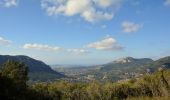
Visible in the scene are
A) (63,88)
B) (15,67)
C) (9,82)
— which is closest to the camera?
(9,82)

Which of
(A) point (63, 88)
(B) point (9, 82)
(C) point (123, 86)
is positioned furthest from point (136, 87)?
(B) point (9, 82)

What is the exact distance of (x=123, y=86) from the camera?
490 feet

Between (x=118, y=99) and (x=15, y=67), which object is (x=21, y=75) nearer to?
(x=15, y=67)

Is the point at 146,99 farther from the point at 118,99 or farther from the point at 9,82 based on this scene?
the point at 9,82

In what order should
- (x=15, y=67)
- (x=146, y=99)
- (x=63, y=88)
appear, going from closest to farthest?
(x=15, y=67) → (x=146, y=99) → (x=63, y=88)

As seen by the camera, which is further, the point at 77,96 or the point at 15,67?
the point at 77,96

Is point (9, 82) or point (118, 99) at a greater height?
point (9, 82)

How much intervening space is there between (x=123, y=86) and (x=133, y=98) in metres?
15.2

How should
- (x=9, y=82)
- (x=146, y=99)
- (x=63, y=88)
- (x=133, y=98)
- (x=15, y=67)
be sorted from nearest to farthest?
(x=9, y=82) < (x=15, y=67) < (x=146, y=99) < (x=133, y=98) < (x=63, y=88)

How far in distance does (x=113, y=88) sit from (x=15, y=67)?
56.5 metres

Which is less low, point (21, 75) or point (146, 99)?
point (21, 75)

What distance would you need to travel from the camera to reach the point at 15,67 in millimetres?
100250

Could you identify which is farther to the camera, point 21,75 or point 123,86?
point 123,86

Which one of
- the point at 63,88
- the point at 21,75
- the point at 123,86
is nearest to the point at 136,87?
the point at 123,86
